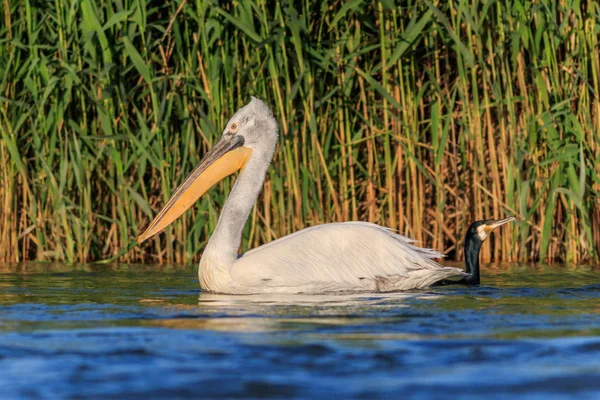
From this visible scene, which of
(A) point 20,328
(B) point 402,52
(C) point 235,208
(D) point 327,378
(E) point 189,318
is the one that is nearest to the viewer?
(D) point 327,378

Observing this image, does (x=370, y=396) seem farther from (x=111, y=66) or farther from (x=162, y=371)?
(x=111, y=66)

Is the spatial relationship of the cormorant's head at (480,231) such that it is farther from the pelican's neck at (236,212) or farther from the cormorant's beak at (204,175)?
the cormorant's beak at (204,175)

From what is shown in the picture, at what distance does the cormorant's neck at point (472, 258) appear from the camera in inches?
270

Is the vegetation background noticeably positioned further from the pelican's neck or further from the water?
the water

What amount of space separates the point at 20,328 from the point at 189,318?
0.76m

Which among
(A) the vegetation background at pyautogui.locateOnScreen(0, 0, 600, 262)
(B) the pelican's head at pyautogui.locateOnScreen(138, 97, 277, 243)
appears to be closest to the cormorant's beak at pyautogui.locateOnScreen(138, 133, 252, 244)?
(B) the pelican's head at pyautogui.locateOnScreen(138, 97, 277, 243)

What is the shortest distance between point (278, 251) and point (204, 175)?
32.8 inches

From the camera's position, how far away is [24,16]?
8.73m

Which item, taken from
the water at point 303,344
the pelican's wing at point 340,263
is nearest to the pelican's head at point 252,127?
the pelican's wing at point 340,263

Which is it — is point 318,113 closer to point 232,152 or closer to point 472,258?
point 232,152

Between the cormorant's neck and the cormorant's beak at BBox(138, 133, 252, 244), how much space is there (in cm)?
145

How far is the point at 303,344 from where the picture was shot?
169 inches

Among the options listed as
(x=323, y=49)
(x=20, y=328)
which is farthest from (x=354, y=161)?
(x=20, y=328)

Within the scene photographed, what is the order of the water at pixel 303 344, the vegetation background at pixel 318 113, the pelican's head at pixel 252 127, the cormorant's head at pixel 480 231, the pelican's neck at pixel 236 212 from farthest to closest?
the vegetation background at pixel 318 113 < the cormorant's head at pixel 480 231 < the pelican's head at pixel 252 127 < the pelican's neck at pixel 236 212 < the water at pixel 303 344
